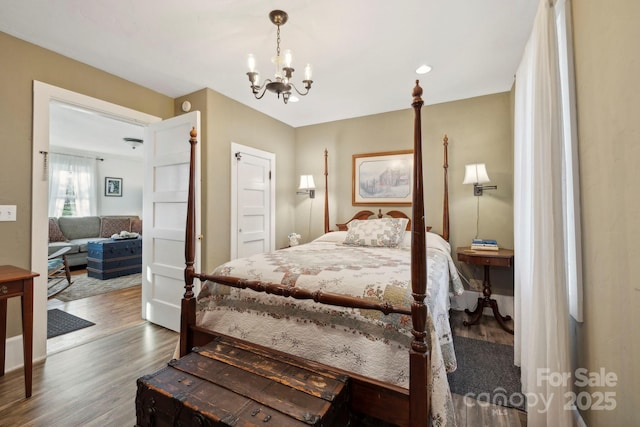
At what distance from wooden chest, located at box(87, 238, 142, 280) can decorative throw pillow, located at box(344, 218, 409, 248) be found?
13.9 ft

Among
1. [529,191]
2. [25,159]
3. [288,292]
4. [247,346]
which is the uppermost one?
[25,159]

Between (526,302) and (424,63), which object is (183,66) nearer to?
(424,63)

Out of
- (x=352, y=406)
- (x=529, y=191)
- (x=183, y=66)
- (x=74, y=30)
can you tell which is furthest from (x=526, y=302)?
(x=74, y=30)

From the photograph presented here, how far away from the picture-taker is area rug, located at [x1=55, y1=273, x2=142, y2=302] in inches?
148

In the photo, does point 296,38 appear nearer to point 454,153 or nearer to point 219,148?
point 219,148

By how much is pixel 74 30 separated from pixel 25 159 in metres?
1.07

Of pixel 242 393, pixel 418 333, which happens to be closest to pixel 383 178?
pixel 418 333

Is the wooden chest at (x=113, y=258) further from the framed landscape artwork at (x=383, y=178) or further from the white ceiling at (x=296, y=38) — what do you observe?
the framed landscape artwork at (x=383, y=178)

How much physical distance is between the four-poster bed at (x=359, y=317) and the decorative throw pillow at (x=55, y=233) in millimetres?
5288

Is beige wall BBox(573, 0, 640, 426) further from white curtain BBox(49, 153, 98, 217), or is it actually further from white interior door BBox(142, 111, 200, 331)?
white curtain BBox(49, 153, 98, 217)

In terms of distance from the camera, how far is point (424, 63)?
2.51m

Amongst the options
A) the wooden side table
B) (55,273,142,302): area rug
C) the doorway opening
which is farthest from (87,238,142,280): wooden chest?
the wooden side table

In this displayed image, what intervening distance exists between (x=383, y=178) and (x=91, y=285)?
15.6ft

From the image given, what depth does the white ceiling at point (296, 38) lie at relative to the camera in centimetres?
182
